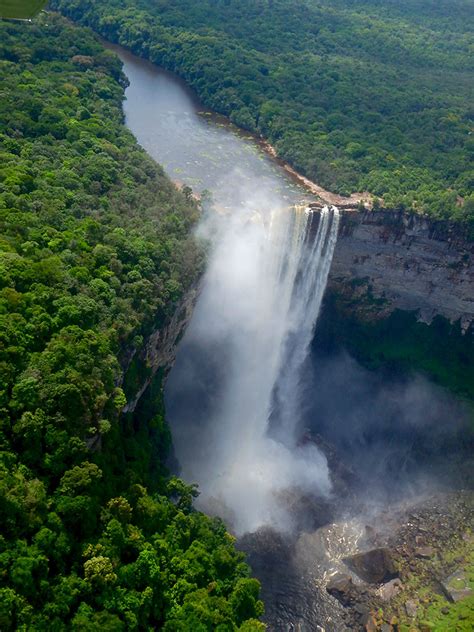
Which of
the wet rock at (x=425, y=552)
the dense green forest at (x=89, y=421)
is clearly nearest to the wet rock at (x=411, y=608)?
the wet rock at (x=425, y=552)

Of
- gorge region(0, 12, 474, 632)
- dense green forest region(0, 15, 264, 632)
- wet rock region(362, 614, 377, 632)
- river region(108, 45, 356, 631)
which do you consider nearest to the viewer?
dense green forest region(0, 15, 264, 632)

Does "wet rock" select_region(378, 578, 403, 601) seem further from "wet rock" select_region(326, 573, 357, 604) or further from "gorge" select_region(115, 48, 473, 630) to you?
"gorge" select_region(115, 48, 473, 630)

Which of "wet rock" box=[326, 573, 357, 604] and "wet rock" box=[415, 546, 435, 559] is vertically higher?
"wet rock" box=[415, 546, 435, 559]

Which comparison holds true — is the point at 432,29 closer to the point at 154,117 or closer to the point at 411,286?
the point at 154,117

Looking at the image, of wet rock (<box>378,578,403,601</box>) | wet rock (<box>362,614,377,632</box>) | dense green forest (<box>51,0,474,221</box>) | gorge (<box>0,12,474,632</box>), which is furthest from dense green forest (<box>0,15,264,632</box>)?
dense green forest (<box>51,0,474,221</box>)

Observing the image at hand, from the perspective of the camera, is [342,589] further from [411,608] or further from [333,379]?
[333,379]

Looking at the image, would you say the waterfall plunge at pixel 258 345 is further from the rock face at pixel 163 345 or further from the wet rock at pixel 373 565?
the wet rock at pixel 373 565
